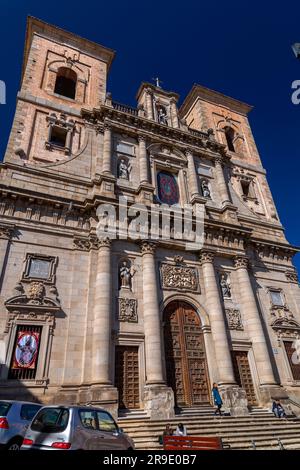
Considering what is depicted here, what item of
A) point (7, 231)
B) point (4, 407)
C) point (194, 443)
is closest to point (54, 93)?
point (7, 231)

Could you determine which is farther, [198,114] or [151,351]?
[198,114]

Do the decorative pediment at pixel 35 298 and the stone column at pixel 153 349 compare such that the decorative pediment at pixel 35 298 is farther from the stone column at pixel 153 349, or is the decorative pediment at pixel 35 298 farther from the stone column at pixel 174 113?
the stone column at pixel 174 113

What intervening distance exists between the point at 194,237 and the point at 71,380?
10374mm

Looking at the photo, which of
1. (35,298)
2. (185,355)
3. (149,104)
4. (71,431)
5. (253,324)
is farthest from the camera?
(149,104)

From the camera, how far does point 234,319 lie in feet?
59.1

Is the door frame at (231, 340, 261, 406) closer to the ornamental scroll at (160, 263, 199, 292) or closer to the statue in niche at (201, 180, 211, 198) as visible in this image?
the ornamental scroll at (160, 263, 199, 292)

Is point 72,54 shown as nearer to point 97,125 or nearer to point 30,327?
point 97,125

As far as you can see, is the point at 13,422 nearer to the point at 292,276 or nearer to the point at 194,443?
the point at 194,443

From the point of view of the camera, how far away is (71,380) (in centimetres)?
1294

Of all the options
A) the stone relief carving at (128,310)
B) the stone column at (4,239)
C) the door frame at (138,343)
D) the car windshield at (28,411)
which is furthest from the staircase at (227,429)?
the stone column at (4,239)

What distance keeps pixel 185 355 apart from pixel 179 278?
4086 mm

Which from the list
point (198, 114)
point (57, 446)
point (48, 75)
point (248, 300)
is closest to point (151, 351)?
point (248, 300)

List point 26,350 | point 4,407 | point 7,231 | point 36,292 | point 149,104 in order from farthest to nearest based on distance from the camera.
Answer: point 149,104 < point 7,231 < point 36,292 < point 26,350 < point 4,407

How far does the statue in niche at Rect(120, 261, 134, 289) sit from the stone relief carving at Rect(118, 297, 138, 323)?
0.79 meters
